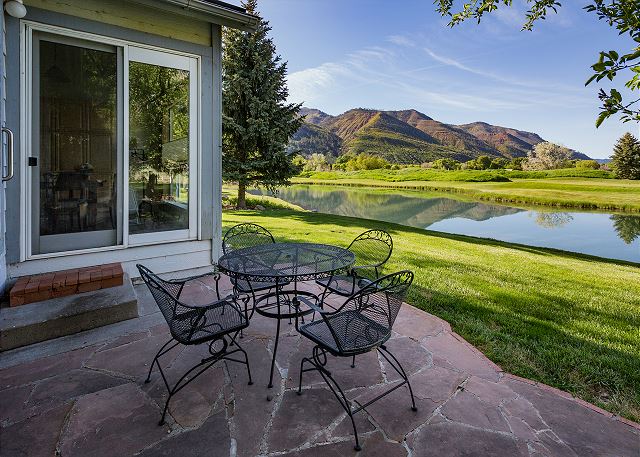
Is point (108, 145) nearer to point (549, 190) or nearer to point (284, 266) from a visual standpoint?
point (284, 266)

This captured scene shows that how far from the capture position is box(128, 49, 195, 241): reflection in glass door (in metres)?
3.59

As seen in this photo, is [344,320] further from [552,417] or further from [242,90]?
[242,90]

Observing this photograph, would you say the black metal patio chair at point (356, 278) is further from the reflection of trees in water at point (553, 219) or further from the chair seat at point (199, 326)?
the reflection of trees in water at point (553, 219)

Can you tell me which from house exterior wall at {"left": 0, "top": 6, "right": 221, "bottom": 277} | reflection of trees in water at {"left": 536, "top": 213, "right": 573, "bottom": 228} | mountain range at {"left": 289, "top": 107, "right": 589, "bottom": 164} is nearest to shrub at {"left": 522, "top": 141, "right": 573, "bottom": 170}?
mountain range at {"left": 289, "top": 107, "right": 589, "bottom": 164}

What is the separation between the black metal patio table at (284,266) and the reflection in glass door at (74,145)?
5.81ft

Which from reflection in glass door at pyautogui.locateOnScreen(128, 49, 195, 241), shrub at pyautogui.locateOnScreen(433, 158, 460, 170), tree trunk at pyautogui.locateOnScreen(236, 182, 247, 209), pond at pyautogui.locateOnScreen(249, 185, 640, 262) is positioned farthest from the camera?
shrub at pyautogui.locateOnScreen(433, 158, 460, 170)

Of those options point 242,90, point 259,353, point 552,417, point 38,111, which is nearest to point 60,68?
point 38,111

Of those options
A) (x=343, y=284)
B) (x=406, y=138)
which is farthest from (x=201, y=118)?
(x=406, y=138)

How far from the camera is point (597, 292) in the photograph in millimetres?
4426

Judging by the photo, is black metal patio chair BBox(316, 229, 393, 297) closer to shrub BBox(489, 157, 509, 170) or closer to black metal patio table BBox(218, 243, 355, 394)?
black metal patio table BBox(218, 243, 355, 394)

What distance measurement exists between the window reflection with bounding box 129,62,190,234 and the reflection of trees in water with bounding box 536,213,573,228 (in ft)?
48.9

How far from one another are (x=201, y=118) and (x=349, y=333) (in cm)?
318

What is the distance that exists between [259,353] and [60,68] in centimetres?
313

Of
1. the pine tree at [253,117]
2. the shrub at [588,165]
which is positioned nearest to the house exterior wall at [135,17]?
the pine tree at [253,117]
